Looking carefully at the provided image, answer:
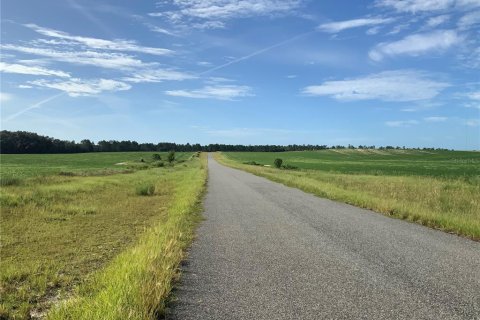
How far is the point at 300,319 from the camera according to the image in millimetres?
5191

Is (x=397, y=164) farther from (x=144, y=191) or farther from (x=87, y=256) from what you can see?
(x=87, y=256)

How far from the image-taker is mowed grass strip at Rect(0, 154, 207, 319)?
5676 mm

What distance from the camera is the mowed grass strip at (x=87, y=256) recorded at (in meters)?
5.68

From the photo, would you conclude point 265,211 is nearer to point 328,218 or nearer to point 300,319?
point 328,218

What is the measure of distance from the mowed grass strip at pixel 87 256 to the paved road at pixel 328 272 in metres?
0.55

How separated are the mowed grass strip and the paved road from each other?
1.81 ft

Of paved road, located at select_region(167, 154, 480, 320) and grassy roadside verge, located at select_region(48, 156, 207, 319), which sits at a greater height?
grassy roadside verge, located at select_region(48, 156, 207, 319)

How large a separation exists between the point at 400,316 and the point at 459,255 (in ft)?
13.3

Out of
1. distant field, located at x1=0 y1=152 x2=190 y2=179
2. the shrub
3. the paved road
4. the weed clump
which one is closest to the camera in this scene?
the paved road

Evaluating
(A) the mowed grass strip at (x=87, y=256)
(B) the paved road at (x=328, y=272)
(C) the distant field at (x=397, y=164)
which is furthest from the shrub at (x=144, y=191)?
(C) the distant field at (x=397, y=164)

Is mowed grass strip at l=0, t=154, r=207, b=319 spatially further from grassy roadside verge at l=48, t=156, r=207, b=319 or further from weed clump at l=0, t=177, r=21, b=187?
weed clump at l=0, t=177, r=21, b=187

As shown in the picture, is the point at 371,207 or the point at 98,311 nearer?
the point at 98,311

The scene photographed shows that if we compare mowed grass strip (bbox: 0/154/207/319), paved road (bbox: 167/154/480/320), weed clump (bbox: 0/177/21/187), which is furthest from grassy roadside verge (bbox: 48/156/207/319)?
weed clump (bbox: 0/177/21/187)

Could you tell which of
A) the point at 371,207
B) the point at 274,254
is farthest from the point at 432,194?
the point at 274,254
